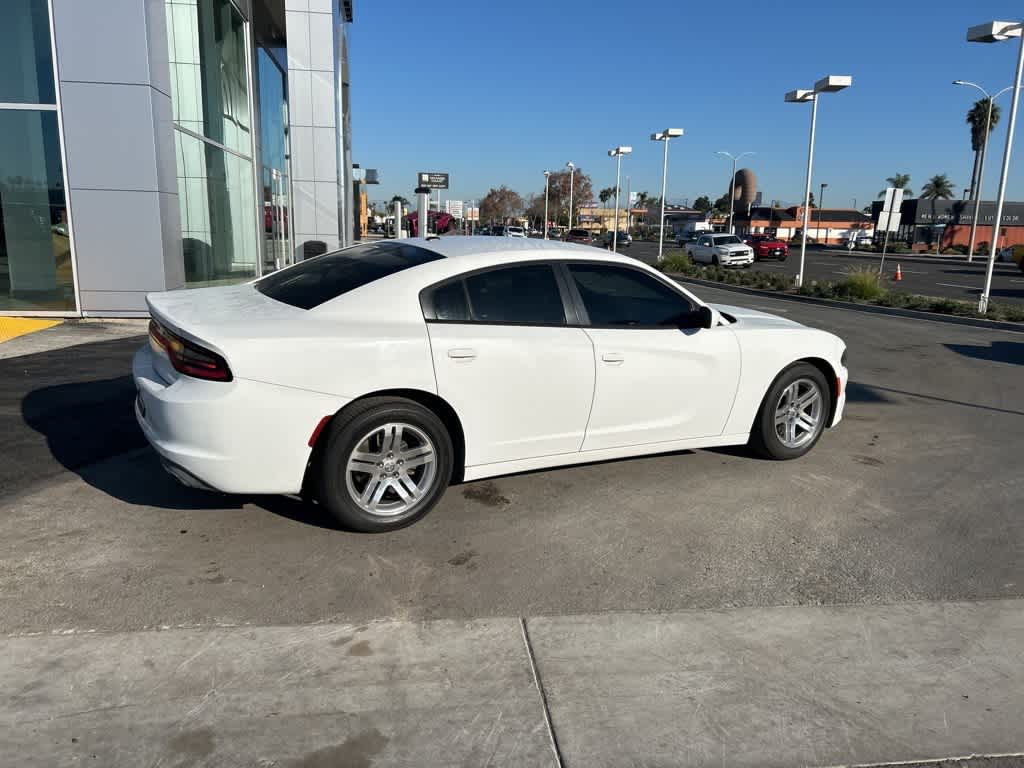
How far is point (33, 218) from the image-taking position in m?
11.6

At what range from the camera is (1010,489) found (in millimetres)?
5270

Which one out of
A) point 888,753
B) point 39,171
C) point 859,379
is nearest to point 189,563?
point 888,753

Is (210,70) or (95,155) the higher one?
(210,70)

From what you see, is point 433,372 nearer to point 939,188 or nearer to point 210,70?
point 210,70

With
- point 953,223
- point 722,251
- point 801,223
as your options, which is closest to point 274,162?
point 722,251

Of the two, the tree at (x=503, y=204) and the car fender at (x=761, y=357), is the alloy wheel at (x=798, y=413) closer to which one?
the car fender at (x=761, y=357)

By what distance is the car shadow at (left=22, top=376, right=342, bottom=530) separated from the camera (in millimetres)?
4543

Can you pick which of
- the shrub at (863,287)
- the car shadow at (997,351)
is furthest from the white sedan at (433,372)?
the shrub at (863,287)

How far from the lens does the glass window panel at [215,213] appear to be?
44.4 ft

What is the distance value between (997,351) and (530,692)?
11.3 metres

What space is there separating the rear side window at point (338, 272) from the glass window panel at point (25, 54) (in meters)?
8.86

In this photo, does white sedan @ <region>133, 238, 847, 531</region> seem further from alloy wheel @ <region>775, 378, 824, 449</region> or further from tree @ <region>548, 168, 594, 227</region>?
tree @ <region>548, 168, 594, 227</region>

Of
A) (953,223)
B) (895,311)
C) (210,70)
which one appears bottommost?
(895,311)

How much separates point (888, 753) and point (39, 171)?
41.9ft
